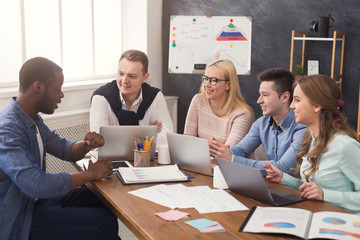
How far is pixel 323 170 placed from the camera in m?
1.90

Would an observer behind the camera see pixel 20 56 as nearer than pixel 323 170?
No

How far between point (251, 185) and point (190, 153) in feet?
1.65

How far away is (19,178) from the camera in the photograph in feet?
5.60

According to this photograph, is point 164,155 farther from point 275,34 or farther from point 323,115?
point 275,34

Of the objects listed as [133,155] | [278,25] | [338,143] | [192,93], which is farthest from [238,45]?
[338,143]

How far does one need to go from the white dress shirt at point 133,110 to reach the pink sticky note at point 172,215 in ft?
3.69

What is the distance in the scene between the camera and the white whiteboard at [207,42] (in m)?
4.32

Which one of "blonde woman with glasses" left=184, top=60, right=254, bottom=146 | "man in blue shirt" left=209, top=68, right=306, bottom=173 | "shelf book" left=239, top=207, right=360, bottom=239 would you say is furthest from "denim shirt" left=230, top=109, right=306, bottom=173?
"shelf book" left=239, top=207, right=360, bottom=239

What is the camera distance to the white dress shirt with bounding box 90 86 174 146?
9.03ft

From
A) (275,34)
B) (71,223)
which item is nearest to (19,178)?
(71,223)

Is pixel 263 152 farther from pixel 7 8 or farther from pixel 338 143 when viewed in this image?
pixel 7 8

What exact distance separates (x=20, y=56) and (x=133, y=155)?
5.91 feet

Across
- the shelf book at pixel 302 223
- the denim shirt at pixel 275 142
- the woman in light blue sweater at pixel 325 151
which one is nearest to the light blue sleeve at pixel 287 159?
the denim shirt at pixel 275 142

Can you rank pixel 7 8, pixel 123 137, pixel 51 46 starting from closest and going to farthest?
pixel 123 137, pixel 7 8, pixel 51 46
